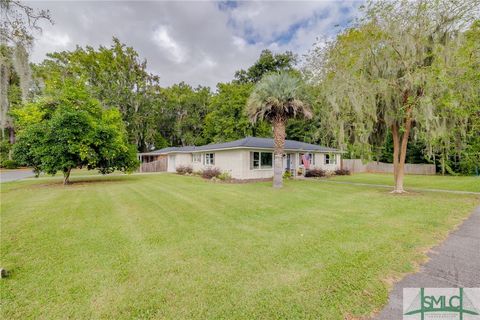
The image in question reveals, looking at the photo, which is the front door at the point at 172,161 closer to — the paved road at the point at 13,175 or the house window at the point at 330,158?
the paved road at the point at 13,175

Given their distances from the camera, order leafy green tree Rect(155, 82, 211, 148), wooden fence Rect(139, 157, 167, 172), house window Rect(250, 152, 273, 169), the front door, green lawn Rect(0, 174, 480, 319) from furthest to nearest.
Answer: leafy green tree Rect(155, 82, 211, 148) < wooden fence Rect(139, 157, 167, 172) < the front door < house window Rect(250, 152, 273, 169) < green lawn Rect(0, 174, 480, 319)

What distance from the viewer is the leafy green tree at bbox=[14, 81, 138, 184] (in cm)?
1224

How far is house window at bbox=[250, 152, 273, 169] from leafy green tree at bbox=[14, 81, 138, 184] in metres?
8.48

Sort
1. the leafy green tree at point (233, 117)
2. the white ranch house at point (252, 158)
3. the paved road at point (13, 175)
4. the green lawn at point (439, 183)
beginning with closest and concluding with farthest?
the green lawn at point (439, 183) → the white ranch house at point (252, 158) → the paved road at point (13, 175) → the leafy green tree at point (233, 117)

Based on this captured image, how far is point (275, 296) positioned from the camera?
284 cm

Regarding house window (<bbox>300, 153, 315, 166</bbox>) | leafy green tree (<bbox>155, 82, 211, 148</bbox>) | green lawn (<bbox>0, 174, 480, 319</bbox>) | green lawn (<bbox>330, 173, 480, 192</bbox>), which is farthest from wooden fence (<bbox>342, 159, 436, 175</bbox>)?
leafy green tree (<bbox>155, 82, 211, 148</bbox>)

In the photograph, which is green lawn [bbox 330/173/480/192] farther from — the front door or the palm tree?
the front door

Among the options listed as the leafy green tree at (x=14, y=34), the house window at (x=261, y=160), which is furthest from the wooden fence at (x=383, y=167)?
the leafy green tree at (x=14, y=34)

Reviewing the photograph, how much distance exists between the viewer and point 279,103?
1188 centimetres

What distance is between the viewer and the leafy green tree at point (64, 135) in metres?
12.2

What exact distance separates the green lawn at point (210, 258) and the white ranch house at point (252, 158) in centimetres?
830

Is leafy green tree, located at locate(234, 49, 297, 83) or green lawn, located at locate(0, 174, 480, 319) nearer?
green lawn, located at locate(0, 174, 480, 319)

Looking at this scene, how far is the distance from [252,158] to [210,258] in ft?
40.1

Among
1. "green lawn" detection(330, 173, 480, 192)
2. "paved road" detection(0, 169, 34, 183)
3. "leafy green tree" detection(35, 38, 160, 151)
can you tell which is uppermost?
"leafy green tree" detection(35, 38, 160, 151)
